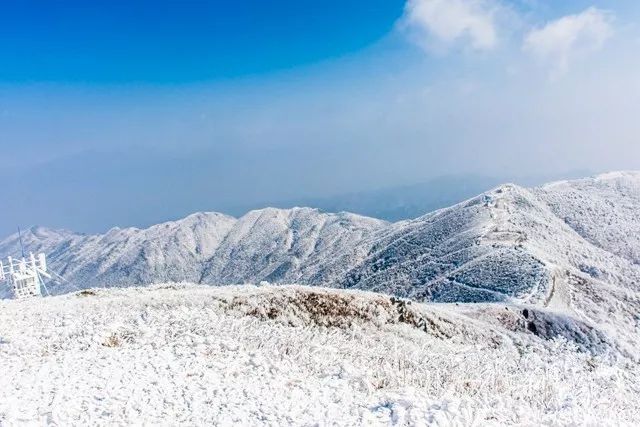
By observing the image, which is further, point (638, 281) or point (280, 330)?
point (638, 281)

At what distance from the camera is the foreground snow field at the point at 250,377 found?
11.6 meters

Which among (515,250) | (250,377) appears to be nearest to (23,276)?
(250,377)

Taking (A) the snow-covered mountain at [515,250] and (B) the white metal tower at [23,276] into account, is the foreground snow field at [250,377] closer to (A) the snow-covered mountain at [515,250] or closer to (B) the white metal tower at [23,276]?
(B) the white metal tower at [23,276]

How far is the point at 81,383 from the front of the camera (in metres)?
13.0

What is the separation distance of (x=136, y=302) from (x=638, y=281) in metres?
86.9

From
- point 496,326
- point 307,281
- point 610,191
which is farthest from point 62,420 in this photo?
point 610,191

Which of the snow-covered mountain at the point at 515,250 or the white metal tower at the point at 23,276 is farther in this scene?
the snow-covered mountain at the point at 515,250

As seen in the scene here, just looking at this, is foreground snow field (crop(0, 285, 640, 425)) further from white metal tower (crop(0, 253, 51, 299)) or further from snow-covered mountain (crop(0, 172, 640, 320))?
snow-covered mountain (crop(0, 172, 640, 320))

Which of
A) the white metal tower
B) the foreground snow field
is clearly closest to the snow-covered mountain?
the foreground snow field

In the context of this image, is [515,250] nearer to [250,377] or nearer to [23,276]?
[23,276]

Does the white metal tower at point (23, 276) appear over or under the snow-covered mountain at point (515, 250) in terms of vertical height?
over

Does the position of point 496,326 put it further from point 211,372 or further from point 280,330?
point 211,372

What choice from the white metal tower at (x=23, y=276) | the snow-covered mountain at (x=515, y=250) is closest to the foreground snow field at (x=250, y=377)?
the white metal tower at (x=23, y=276)

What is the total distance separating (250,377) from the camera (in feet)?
45.5
